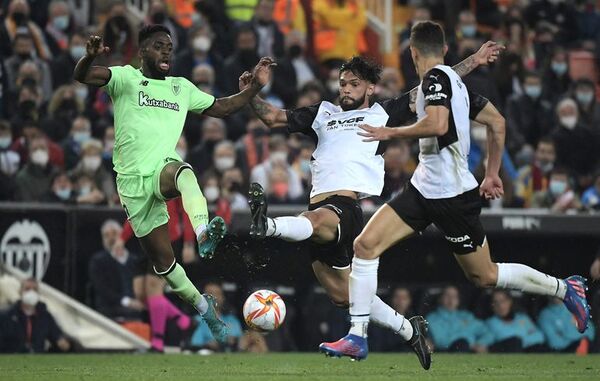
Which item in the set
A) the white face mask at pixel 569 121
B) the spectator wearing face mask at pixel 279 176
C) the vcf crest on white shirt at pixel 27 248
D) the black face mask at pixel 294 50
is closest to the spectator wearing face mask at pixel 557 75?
the white face mask at pixel 569 121

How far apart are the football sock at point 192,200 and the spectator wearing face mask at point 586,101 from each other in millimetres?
9144

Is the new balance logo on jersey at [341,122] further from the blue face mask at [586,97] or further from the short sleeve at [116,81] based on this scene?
the blue face mask at [586,97]

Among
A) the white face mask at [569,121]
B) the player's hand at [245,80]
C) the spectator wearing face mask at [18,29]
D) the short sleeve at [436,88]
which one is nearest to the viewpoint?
the short sleeve at [436,88]

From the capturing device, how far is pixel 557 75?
2056 cm

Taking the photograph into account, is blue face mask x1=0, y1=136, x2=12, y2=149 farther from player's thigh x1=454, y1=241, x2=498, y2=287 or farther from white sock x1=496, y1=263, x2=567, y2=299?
white sock x1=496, y1=263, x2=567, y2=299

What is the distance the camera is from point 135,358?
14.0m

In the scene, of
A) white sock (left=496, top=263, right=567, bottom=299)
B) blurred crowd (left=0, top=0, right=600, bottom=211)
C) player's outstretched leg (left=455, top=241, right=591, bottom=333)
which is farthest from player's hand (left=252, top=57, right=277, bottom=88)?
blurred crowd (left=0, top=0, right=600, bottom=211)

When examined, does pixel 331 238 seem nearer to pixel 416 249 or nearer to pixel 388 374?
pixel 388 374

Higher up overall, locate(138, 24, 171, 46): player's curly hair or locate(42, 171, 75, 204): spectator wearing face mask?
locate(138, 24, 171, 46): player's curly hair

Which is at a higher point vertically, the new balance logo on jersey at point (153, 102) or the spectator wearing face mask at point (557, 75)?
the spectator wearing face mask at point (557, 75)

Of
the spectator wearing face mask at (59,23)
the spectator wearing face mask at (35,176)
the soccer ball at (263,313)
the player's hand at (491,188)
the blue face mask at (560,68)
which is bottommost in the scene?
the soccer ball at (263,313)

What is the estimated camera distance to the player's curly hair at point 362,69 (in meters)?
11.8

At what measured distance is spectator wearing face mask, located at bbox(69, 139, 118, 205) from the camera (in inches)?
653

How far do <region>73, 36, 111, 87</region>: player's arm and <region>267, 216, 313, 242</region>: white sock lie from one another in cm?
184
